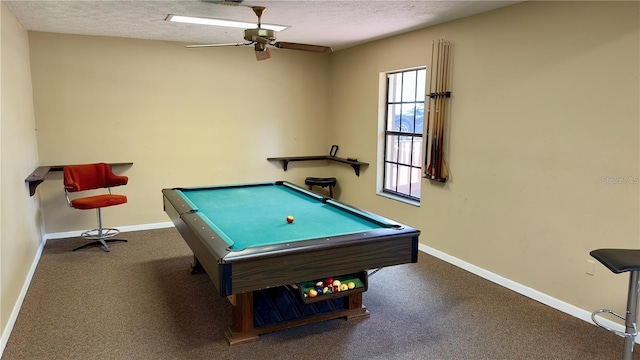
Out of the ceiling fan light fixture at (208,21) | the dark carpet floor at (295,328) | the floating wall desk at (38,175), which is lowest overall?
the dark carpet floor at (295,328)

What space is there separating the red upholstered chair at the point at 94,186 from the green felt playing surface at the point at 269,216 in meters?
1.06

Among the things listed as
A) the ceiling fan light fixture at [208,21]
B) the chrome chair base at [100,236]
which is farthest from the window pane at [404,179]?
the chrome chair base at [100,236]

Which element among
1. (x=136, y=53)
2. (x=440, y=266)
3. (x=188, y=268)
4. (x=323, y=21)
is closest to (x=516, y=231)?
(x=440, y=266)

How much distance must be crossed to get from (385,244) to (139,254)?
289cm

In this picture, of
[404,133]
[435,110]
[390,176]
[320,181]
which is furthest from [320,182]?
[435,110]

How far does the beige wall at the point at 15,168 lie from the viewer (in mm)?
2881

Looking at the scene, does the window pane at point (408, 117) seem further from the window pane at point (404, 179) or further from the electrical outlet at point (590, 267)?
the electrical outlet at point (590, 267)

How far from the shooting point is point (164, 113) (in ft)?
17.4

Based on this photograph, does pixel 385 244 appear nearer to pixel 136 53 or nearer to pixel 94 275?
pixel 94 275

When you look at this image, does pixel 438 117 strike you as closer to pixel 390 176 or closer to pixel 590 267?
pixel 390 176

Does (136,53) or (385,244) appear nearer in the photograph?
(385,244)

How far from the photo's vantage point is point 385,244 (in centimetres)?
255

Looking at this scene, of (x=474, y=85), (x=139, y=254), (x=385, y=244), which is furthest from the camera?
(x=139, y=254)

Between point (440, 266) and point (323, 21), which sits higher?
point (323, 21)
